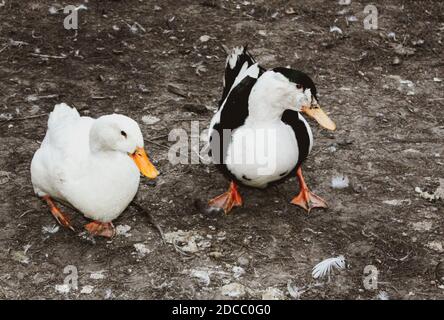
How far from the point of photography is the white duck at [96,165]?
3.95 metres

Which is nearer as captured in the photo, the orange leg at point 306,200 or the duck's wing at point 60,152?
the duck's wing at point 60,152

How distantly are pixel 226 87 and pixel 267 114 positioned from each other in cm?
72

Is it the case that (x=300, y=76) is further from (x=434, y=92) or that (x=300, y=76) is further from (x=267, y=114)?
(x=434, y=92)

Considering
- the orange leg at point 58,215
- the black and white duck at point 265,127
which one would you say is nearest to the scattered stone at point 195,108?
the black and white duck at point 265,127

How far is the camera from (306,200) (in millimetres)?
4734

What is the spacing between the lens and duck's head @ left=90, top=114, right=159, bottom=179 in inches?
154

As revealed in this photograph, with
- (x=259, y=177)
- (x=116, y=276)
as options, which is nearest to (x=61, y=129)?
(x=116, y=276)

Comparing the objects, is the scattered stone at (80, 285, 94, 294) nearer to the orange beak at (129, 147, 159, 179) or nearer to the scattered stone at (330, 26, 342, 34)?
the orange beak at (129, 147, 159, 179)

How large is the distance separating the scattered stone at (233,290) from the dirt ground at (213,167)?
0.02 m

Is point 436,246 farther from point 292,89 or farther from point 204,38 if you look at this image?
point 204,38

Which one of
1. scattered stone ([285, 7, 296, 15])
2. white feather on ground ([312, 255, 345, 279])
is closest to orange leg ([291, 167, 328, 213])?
white feather on ground ([312, 255, 345, 279])

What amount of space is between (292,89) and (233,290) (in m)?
1.31

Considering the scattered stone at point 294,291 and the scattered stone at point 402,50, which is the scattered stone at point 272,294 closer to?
the scattered stone at point 294,291

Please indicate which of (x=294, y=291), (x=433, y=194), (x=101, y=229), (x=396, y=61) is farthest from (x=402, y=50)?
(x=101, y=229)
